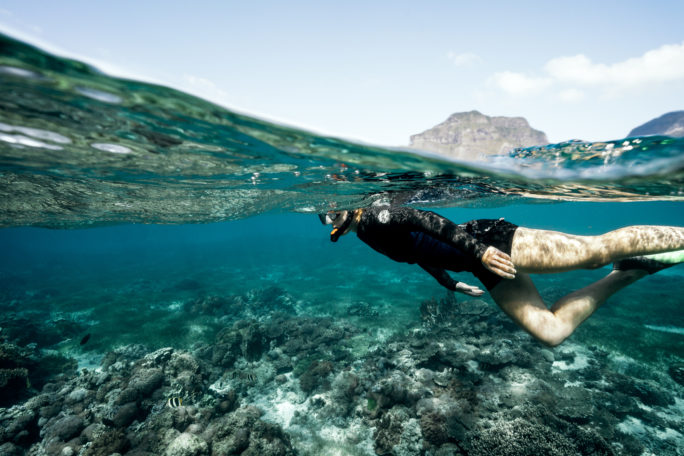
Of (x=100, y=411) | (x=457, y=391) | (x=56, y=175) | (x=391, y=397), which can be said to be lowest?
(x=100, y=411)

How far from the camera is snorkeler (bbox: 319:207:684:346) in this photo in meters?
3.32

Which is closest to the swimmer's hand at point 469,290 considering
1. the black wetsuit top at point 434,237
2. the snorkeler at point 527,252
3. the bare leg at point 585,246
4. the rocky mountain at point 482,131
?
the snorkeler at point 527,252

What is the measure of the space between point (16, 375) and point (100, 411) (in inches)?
180

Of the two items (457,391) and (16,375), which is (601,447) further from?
(16,375)

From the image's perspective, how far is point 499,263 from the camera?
121 inches

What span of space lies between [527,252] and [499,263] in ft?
3.31

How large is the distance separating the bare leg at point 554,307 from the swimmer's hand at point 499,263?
1.10 meters

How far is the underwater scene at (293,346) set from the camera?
599cm

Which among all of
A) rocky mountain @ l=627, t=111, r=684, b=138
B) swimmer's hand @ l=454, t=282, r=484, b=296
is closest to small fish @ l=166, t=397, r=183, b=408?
swimmer's hand @ l=454, t=282, r=484, b=296

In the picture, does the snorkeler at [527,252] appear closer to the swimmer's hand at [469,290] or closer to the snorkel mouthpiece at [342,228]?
the swimmer's hand at [469,290]

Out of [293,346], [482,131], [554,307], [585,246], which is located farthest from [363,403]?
[482,131]

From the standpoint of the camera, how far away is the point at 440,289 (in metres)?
20.4

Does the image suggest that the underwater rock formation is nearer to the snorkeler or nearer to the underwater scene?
the underwater scene

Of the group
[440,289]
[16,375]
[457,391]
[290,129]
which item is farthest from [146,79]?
[440,289]
